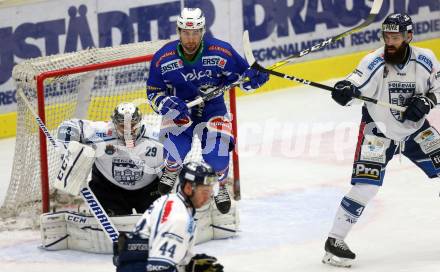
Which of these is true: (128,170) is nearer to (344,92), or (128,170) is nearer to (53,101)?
(53,101)

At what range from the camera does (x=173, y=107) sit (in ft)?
21.7

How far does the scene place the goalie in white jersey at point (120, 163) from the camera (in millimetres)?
7105

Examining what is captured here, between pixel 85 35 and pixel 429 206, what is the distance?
11.8 ft

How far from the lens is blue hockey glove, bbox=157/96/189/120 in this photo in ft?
21.7

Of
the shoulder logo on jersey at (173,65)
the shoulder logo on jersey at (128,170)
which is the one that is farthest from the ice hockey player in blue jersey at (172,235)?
the shoulder logo on jersey at (128,170)

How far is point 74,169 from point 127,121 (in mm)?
654

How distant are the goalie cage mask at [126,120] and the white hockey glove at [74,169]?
0.49 metres

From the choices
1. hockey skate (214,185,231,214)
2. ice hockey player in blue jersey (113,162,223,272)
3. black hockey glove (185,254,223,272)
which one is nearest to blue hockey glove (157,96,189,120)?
hockey skate (214,185,231,214)

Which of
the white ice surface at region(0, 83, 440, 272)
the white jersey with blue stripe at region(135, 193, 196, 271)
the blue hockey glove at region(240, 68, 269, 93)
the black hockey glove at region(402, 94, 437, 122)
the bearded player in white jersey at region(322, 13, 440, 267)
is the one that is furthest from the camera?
the blue hockey glove at region(240, 68, 269, 93)

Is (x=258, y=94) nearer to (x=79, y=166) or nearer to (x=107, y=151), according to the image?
(x=107, y=151)

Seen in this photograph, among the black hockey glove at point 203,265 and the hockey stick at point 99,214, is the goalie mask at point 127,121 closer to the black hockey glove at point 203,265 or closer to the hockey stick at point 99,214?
the hockey stick at point 99,214

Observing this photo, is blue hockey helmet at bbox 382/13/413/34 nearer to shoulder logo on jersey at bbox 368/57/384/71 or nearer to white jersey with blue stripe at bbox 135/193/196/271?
shoulder logo on jersey at bbox 368/57/384/71

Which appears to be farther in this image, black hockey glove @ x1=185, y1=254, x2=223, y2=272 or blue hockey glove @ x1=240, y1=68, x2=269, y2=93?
blue hockey glove @ x1=240, y1=68, x2=269, y2=93

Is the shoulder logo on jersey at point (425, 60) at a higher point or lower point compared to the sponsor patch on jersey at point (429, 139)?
higher
